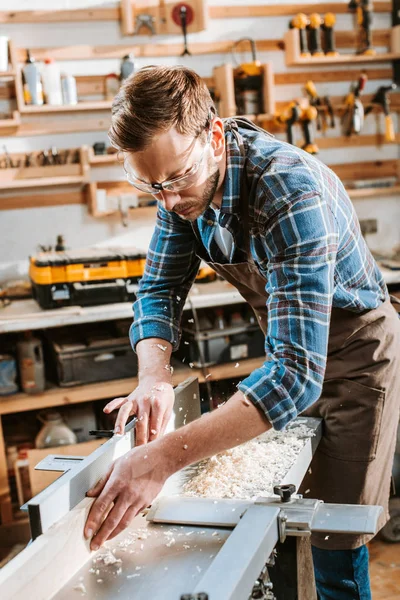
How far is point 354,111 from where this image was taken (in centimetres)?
357

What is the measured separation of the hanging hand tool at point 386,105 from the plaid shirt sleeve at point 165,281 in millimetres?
2318

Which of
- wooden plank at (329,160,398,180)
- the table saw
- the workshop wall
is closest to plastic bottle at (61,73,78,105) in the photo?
the workshop wall

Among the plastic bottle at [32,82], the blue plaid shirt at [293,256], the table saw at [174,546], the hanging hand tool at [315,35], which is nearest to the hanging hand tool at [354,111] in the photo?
the hanging hand tool at [315,35]

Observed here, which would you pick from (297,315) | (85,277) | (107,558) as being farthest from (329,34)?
(107,558)

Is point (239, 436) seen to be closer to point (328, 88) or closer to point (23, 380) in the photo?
point (23, 380)

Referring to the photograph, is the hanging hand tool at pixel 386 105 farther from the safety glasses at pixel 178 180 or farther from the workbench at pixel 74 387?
the safety glasses at pixel 178 180

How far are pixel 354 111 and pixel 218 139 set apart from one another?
2477 mm

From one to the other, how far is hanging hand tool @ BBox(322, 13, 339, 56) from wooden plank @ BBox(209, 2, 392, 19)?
111 mm

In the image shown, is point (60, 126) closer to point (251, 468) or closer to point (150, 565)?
point (251, 468)

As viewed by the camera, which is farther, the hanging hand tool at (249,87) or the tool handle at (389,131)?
the tool handle at (389,131)

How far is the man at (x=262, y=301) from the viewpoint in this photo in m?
1.15

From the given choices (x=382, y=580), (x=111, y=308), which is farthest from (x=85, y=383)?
(x=382, y=580)

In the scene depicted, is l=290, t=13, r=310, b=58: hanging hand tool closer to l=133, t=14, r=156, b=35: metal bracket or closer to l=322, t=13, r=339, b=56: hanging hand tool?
l=322, t=13, r=339, b=56: hanging hand tool

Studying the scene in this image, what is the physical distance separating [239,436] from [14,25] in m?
2.76
